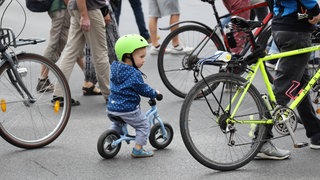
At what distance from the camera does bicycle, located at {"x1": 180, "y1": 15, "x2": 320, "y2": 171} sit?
17.3ft

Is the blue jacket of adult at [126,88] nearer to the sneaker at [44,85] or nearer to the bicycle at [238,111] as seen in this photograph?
the bicycle at [238,111]

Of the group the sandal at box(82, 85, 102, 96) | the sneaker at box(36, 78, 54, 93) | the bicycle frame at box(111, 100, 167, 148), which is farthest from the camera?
the sandal at box(82, 85, 102, 96)

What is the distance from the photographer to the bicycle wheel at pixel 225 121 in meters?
5.23

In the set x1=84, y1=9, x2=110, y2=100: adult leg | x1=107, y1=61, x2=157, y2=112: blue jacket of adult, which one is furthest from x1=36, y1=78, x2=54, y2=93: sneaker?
x1=107, y1=61, x2=157, y2=112: blue jacket of adult

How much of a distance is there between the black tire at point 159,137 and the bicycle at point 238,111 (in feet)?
1.38

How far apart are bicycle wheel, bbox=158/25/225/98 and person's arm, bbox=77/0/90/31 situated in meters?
0.95

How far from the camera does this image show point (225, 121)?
5.34 meters

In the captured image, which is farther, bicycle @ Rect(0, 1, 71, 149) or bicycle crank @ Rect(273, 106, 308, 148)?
bicycle @ Rect(0, 1, 71, 149)

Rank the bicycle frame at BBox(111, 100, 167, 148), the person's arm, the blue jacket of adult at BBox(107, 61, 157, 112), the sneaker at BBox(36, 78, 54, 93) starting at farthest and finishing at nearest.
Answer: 1. the person's arm
2. the sneaker at BBox(36, 78, 54, 93)
3. the bicycle frame at BBox(111, 100, 167, 148)
4. the blue jacket of adult at BBox(107, 61, 157, 112)

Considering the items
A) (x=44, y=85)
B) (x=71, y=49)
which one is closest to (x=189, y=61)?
(x=71, y=49)

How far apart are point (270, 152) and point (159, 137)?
3.16 ft

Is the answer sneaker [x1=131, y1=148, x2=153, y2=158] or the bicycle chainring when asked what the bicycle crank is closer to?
sneaker [x1=131, y1=148, x2=153, y2=158]

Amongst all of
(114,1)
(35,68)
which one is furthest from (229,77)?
(114,1)

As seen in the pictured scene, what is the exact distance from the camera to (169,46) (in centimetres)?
804
